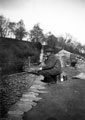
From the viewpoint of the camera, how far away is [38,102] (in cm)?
404

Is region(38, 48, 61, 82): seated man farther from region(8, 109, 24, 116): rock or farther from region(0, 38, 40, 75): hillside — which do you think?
region(0, 38, 40, 75): hillside

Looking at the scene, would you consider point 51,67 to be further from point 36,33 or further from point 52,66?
point 36,33

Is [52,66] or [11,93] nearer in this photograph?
Answer: [11,93]

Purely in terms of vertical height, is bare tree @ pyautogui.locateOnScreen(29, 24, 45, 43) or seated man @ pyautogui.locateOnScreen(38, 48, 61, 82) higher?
bare tree @ pyautogui.locateOnScreen(29, 24, 45, 43)

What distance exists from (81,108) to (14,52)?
574 inches

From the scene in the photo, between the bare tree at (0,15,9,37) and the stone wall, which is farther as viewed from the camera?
the bare tree at (0,15,9,37)

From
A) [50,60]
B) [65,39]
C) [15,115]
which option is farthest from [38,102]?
[65,39]

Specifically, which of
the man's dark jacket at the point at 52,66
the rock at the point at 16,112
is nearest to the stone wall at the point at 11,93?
the rock at the point at 16,112

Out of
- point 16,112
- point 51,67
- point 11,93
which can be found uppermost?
point 51,67

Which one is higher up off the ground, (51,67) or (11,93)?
(51,67)

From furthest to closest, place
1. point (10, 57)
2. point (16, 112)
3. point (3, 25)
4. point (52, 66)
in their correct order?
point (3, 25) < point (10, 57) < point (52, 66) < point (16, 112)

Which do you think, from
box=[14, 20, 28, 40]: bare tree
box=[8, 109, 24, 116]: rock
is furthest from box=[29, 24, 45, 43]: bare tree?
box=[8, 109, 24, 116]: rock

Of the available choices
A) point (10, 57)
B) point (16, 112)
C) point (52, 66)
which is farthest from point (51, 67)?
point (10, 57)

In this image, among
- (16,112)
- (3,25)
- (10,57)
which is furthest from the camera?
(3,25)
